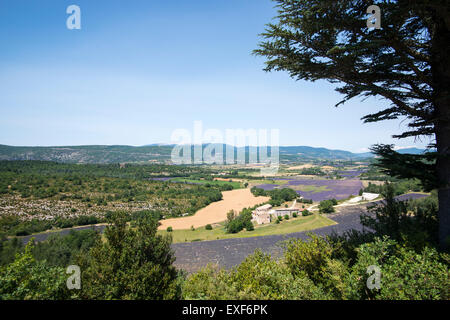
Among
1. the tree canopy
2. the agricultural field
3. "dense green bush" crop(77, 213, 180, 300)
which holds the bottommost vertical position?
the agricultural field

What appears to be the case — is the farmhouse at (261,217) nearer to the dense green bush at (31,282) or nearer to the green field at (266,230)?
the green field at (266,230)

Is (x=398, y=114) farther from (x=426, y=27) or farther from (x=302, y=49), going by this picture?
(x=302, y=49)

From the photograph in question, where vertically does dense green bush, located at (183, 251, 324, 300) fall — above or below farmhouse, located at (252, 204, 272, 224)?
above

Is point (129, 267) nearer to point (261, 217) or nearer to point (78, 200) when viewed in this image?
point (261, 217)

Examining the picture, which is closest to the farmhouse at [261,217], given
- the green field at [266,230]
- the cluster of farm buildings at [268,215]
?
the cluster of farm buildings at [268,215]

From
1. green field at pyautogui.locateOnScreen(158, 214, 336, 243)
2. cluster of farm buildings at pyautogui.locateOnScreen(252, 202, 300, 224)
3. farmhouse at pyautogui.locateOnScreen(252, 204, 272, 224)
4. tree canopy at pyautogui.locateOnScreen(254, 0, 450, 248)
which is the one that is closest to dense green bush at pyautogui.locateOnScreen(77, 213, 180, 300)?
tree canopy at pyautogui.locateOnScreen(254, 0, 450, 248)

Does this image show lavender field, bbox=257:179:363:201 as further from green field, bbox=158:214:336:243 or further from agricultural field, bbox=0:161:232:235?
agricultural field, bbox=0:161:232:235

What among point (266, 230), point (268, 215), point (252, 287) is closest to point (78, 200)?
point (268, 215)

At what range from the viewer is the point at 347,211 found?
1214 inches

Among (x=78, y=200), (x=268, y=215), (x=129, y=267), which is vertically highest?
(x=129, y=267)

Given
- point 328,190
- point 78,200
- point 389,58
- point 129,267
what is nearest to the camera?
point 389,58

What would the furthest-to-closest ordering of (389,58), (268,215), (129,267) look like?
1. (268,215)
2. (129,267)
3. (389,58)
